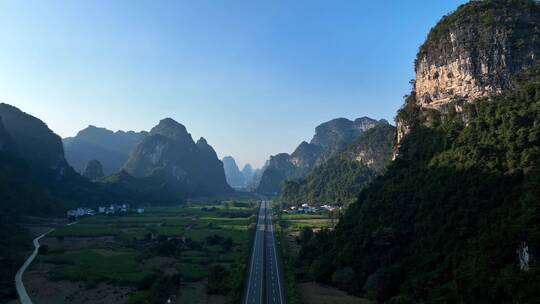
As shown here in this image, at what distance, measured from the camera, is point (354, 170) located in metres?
183

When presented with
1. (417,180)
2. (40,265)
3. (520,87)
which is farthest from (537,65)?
(40,265)

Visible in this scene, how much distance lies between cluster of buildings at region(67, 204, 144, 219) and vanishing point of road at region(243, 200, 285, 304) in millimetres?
64581

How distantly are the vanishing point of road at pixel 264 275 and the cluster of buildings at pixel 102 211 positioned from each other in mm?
64581

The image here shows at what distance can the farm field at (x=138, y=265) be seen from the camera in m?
49.2

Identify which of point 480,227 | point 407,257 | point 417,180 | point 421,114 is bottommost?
point 407,257

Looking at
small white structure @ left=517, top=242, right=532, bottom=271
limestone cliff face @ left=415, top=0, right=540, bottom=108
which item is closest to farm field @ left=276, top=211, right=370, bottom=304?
small white structure @ left=517, top=242, right=532, bottom=271

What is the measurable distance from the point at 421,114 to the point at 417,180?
18.0 meters

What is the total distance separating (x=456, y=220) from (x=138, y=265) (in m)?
47.1

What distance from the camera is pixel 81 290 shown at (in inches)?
2024

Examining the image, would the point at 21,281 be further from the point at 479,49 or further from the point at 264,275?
the point at 479,49

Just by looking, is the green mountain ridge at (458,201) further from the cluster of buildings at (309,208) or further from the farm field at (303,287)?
the cluster of buildings at (309,208)

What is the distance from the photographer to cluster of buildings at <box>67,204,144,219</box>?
126 m

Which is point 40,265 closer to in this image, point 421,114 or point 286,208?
point 421,114

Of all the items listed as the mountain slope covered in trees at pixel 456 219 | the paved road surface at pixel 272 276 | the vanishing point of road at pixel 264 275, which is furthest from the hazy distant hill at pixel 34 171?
the mountain slope covered in trees at pixel 456 219
